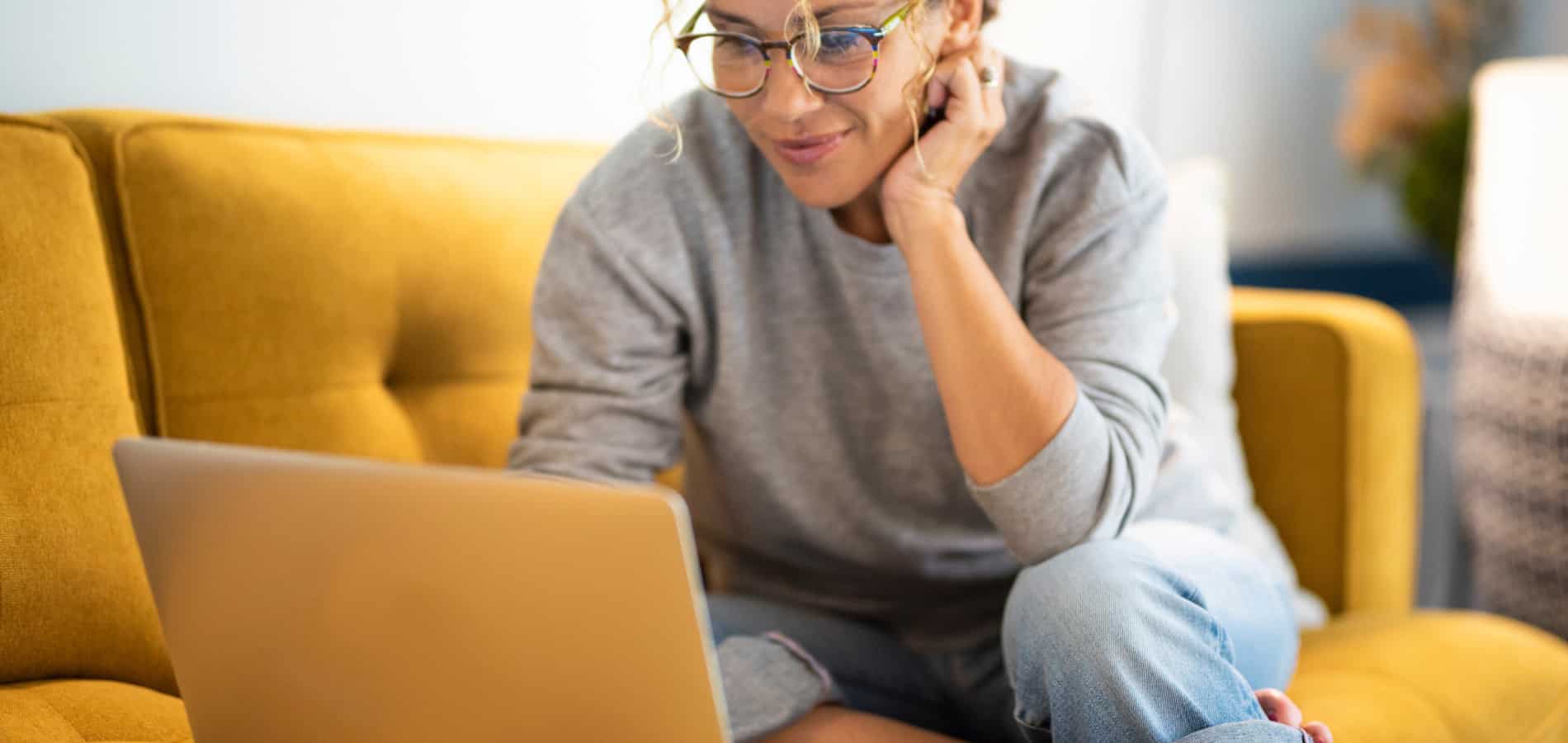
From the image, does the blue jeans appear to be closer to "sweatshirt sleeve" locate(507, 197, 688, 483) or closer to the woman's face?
"sweatshirt sleeve" locate(507, 197, 688, 483)

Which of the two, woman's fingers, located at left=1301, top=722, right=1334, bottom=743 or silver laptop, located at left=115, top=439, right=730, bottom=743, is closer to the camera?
silver laptop, located at left=115, top=439, right=730, bottom=743

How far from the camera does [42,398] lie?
0.89 m

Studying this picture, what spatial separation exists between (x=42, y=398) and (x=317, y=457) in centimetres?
39

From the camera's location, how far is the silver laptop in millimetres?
565

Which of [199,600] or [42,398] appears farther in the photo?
[42,398]

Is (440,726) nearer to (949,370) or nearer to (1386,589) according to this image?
(949,370)

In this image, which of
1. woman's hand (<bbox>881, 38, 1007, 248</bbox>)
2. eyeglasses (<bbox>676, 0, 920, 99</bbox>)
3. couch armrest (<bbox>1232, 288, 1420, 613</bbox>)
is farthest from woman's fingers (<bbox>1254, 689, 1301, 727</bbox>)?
couch armrest (<bbox>1232, 288, 1420, 613</bbox>)

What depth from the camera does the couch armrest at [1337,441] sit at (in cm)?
146

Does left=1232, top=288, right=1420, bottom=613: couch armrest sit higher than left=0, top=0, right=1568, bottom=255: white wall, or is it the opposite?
left=0, top=0, right=1568, bottom=255: white wall

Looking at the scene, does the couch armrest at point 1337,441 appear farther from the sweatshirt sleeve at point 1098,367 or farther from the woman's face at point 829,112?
the woman's face at point 829,112

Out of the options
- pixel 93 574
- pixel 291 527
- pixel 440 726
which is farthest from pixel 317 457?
pixel 93 574

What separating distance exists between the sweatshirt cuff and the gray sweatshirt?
0.18 ft

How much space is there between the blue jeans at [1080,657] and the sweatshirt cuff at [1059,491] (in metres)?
0.04

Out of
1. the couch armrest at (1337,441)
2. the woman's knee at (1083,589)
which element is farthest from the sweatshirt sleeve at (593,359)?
the couch armrest at (1337,441)
